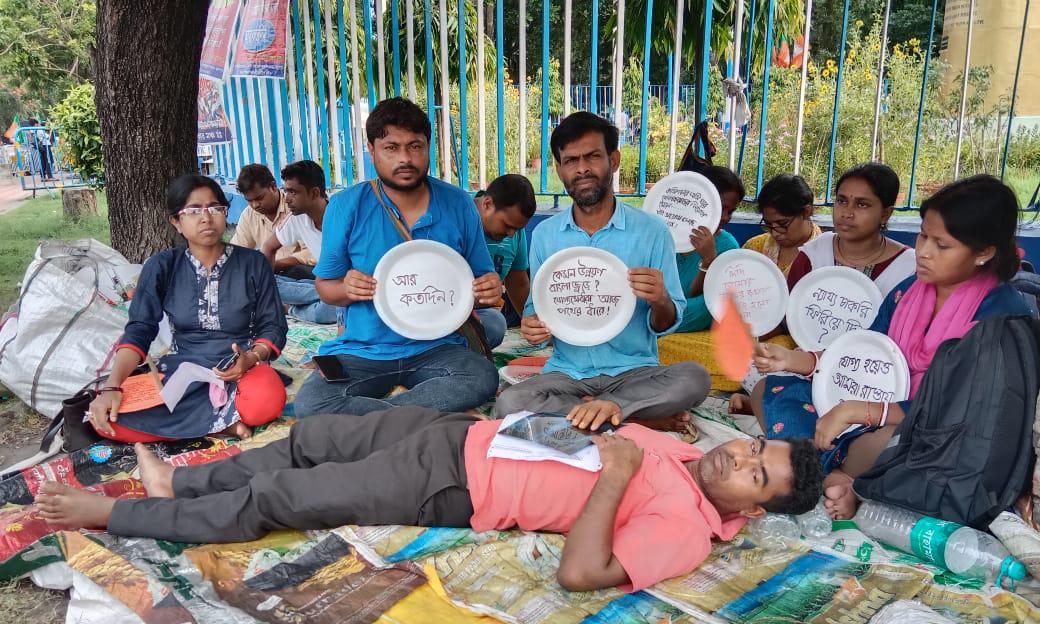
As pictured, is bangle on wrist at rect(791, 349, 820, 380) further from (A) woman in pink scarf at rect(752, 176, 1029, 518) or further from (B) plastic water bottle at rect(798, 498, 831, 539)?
(B) plastic water bottle at rect(798, 498, 831, 539)

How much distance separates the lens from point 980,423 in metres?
2.69

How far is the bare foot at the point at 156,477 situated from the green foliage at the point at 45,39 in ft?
75.3

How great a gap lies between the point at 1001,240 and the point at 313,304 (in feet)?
15.9

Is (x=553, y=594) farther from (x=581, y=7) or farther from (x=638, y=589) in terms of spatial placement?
(x=581, y=7)

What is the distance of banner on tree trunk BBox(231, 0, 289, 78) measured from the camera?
366 inches

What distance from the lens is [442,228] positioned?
3973 mm

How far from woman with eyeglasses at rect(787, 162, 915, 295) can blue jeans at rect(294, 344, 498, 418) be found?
2.04m

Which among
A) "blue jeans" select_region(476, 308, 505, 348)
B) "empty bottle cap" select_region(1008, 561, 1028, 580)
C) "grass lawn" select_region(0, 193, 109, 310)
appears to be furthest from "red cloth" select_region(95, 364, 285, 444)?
"grass lawn" select_region(0, 193, 109, 310)

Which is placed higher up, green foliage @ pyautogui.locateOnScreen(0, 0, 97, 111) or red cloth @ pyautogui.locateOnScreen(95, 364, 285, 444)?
green foliage @ pyautogui.locateOnScreen(0, 0, 97, 111)

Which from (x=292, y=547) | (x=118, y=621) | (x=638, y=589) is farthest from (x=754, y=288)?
(x=118, y=621)

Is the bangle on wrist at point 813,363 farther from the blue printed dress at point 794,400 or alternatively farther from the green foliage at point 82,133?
the green foliage at point 82,133

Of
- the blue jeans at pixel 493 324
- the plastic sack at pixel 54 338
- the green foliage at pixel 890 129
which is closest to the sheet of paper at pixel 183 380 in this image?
the plastic sack at pixel 54 338

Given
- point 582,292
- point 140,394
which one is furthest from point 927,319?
point 140,394

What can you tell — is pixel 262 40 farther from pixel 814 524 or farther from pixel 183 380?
pixel 814 524
